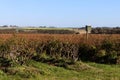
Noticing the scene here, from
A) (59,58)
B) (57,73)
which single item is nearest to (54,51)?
(59,58)

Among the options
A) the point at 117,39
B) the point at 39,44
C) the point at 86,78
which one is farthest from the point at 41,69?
the point at 117,39

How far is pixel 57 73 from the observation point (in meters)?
16.0

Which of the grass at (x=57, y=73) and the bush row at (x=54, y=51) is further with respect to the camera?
the bush row at (x=54, y=51)

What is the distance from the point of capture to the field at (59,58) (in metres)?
15.3

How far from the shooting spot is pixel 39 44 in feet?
71.7

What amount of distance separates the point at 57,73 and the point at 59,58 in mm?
3419

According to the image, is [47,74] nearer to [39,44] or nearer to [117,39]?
[39,44]

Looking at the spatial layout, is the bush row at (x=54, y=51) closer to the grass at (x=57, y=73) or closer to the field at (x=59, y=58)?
the field at (x=59, y=58)

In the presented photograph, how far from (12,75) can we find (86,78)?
308 centimetres

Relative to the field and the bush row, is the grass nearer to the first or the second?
the field

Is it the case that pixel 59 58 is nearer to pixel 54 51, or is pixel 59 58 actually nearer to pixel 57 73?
pixel 54 51

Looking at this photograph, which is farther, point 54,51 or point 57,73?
point 54,51

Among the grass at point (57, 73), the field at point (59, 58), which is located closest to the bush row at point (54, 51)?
the field at point (59, 58)

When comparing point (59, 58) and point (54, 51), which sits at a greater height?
point (54, 51)
